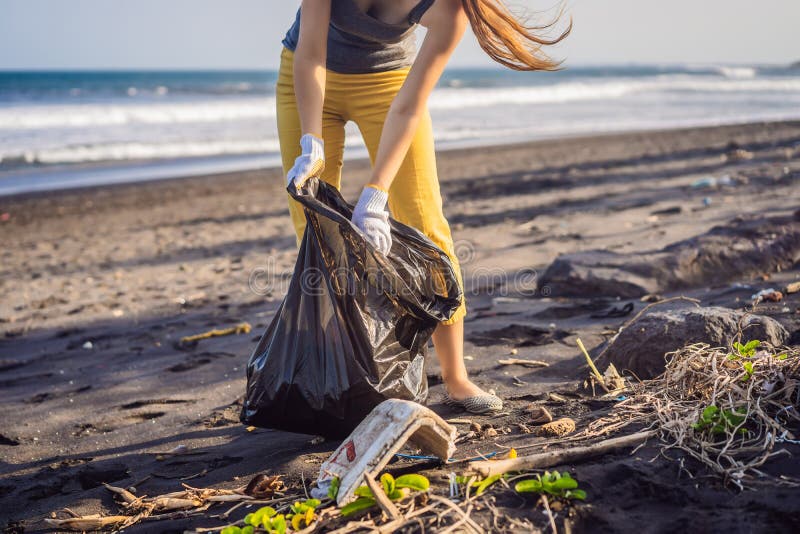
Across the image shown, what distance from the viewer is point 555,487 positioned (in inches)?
65.9

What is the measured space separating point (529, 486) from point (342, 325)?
0.80 m

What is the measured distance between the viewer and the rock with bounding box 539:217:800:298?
381cm

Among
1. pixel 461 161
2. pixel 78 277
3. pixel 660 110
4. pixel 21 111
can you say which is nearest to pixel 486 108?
pixel 660 110

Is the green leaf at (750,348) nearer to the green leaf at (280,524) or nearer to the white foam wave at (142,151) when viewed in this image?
Answer: the green leaf at (280,524)

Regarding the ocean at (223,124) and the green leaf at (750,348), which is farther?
the ocean at (223,124)

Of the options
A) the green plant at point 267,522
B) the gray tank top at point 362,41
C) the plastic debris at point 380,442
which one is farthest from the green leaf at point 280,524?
the gray tank top at point 362,41

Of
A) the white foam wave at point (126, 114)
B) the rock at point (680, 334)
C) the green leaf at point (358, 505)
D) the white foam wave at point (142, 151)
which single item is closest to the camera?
the green leaf at point (358, 505)

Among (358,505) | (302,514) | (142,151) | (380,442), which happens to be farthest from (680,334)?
(142,151)

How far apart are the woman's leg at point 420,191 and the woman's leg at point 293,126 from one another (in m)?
0.09

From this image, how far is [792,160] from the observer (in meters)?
8.13

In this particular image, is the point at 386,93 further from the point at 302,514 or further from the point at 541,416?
the point at 302,514

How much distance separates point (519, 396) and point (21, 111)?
20695 millimetres

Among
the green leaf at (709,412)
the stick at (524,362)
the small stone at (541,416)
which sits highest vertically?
the green leaf at (709,412)

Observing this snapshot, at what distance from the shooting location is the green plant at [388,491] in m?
1.69
